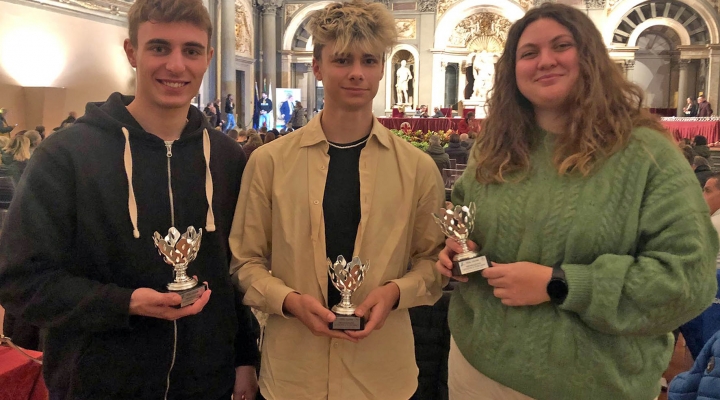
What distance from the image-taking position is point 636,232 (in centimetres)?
137

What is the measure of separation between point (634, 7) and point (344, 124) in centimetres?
1934

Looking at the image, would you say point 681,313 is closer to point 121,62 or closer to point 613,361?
point 613,361

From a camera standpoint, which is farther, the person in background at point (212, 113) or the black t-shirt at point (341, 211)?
the person in background at point (212, 113)

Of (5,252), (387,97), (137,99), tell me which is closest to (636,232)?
(137,99)

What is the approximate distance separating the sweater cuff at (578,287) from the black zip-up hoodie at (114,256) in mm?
1004

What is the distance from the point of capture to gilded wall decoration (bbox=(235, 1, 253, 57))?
18.8m

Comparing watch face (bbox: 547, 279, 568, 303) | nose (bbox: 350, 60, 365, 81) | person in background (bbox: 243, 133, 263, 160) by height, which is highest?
nose (bbox: 350, 60, 365, 81)

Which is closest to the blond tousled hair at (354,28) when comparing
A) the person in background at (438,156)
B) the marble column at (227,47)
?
the person in background at (438,156)

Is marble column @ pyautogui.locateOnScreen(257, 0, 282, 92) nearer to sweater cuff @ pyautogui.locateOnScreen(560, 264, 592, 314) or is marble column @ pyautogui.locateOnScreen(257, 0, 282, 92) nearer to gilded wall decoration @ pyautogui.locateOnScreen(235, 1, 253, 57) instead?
gilded wall decoration @ pyautogui.locateOnScreen(235, 1, 253, 57)

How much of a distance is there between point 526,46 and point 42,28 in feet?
39.9

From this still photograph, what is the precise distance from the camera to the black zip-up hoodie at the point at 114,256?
1.42m

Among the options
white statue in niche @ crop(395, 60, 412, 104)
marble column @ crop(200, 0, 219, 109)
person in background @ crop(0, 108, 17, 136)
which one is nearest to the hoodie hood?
person in background @ crop(0, 108, 17, 136)

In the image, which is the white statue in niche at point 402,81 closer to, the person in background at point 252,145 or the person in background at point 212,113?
the person in background at point 212,113

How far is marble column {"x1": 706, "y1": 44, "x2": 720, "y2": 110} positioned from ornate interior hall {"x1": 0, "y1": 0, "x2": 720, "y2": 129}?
31 mm
